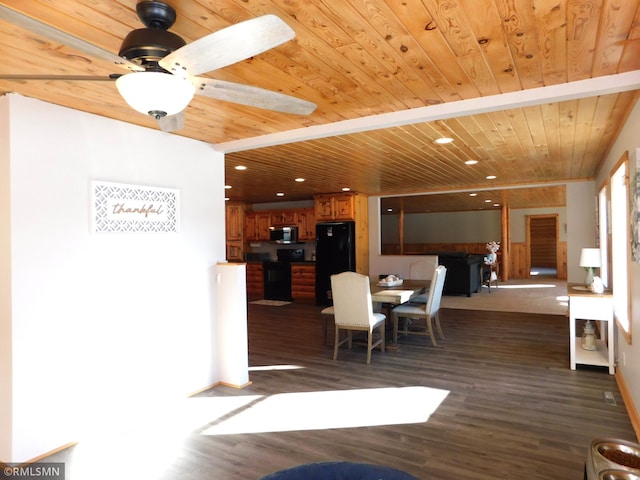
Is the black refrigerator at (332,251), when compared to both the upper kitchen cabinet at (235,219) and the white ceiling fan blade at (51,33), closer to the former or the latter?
the upper kitchen cabinet at (235,219)

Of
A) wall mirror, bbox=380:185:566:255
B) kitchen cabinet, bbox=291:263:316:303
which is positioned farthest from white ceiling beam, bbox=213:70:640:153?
wall mirror, bbox=380:185:566:255

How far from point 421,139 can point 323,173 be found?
214cm

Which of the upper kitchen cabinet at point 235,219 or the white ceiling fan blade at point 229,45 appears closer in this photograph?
the white ceiling fan blade at point 229,45

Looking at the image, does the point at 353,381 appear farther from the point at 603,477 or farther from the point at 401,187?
the point at 401,187

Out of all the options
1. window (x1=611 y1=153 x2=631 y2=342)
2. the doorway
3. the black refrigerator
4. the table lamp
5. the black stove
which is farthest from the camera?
the doorway

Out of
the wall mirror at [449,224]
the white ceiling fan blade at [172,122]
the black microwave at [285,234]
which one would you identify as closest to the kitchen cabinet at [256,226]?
the black microwave at [285,234]

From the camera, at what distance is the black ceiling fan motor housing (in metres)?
1.55

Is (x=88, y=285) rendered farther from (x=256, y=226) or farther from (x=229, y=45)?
(x=256, y=226)

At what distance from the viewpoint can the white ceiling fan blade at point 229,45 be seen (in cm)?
125

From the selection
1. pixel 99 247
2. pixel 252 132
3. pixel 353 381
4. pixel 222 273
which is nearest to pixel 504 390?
pixel 353 381

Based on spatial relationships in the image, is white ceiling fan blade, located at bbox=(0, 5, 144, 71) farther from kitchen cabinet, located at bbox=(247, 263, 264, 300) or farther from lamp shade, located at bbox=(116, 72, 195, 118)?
kitchen cabinet, located at bbox=(247, 263, 264, 300)

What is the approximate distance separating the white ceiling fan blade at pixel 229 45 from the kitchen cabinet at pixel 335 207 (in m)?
6.81

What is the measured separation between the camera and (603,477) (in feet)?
5.27

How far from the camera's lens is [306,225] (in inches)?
372
